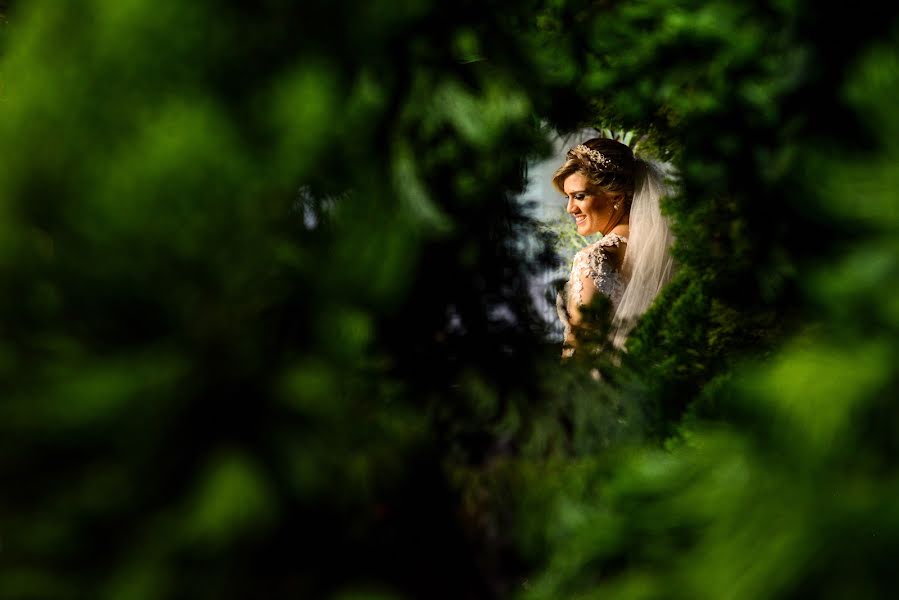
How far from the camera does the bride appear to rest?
0.63 meters

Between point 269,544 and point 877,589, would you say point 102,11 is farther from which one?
point 877,589

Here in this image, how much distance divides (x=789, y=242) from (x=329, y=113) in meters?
0.36

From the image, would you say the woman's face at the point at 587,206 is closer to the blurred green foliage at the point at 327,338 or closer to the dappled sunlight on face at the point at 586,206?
the dappled sunlight on face at the point at 586,206

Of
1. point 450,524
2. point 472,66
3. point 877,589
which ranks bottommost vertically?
point 877,589

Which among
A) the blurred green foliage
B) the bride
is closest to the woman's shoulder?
the bride

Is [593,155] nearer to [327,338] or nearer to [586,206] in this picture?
[586,206]

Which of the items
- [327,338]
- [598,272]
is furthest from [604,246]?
[327,338]

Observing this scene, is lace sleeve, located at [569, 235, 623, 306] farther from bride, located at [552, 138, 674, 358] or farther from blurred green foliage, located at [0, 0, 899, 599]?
blurred green foliage, located at [0, 0, 899, 599]

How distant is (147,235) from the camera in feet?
0.62

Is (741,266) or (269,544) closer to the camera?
(269,544)

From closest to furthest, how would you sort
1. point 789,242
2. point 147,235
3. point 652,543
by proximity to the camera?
1. point 147,235
2. point 652,543
3. point 789,242

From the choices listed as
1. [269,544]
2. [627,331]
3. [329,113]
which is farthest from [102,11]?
[627,331]

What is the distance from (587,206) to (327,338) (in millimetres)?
689

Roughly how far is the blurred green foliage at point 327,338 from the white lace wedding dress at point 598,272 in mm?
269
